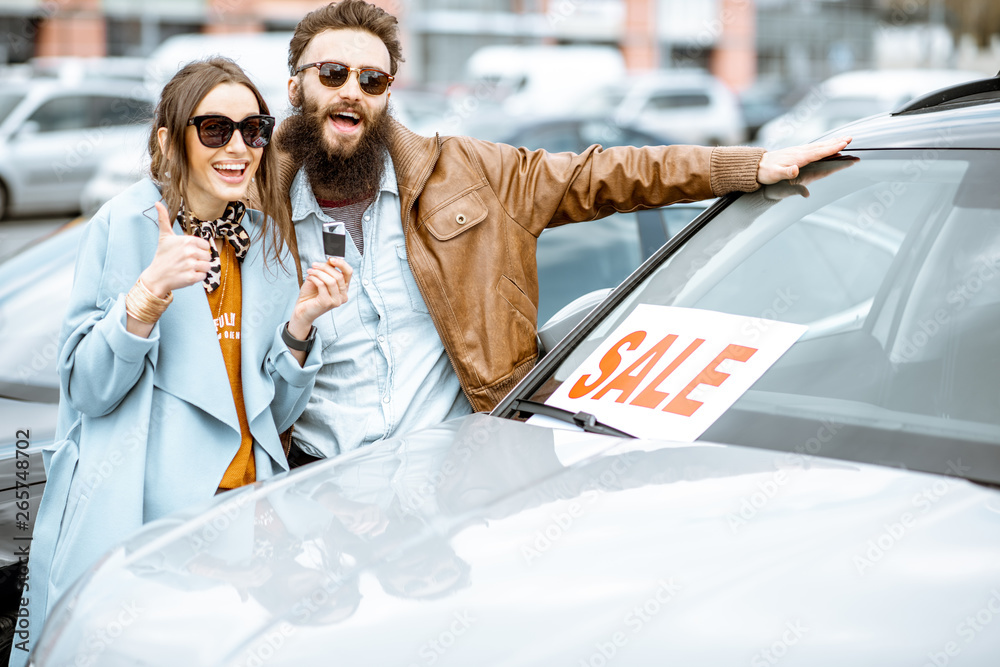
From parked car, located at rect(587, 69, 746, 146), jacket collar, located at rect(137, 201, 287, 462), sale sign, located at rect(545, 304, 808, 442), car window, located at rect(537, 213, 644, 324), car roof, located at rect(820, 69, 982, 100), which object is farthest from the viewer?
parked car, located at rect(587, 69, 746, 146)

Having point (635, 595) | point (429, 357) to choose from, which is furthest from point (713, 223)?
point (635, 595)

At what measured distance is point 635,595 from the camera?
1.47 metres

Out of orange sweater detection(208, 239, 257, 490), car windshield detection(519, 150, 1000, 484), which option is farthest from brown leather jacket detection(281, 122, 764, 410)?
orange sweater detection(208, 239, 257, 490)

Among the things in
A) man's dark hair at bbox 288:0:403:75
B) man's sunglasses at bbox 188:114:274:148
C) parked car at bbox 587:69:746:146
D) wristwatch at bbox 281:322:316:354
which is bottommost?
parked car at bbox 587:69:746:146

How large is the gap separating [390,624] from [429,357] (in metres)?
1.37

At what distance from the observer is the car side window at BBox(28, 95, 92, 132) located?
13.8 m

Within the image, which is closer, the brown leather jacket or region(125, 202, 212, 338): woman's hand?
region(125, 202, 212, 338): woman's hand

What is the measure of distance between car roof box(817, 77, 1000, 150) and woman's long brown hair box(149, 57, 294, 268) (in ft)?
4.54

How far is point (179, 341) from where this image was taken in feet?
7.75

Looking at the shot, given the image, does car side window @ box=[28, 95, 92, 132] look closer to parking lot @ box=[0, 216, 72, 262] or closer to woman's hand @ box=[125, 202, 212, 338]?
parking lot @ box=[0, 216, 72, 262]

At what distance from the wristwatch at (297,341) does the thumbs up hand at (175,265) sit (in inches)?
13.5

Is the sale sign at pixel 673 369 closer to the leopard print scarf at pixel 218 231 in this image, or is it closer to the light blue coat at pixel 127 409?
the light blue coat at pixel 127 409

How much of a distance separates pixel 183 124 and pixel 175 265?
42cm

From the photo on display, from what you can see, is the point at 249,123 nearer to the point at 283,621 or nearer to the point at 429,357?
the point at 429,357
